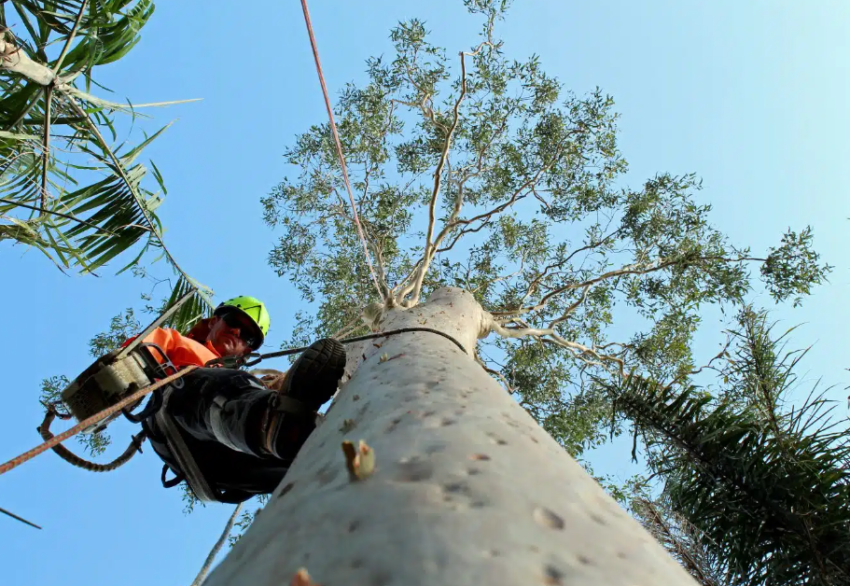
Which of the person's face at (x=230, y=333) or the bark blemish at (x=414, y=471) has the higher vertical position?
the person's face at (x=230, y=333)

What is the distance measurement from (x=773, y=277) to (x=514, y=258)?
352 cm

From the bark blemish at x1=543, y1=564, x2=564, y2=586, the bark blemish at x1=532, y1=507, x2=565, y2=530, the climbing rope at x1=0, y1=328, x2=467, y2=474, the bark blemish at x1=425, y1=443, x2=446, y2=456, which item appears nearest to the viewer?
the bark blemish at x1=543, y1=564, x2=564, y2=586

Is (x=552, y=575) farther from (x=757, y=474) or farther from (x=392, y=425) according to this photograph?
(x=757, y=474)

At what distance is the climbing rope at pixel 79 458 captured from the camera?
90.5 inches

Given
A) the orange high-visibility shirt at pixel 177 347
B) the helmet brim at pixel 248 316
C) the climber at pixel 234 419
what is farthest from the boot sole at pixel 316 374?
the helmet brim at pixel 248 316

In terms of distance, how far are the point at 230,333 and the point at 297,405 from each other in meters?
2.05

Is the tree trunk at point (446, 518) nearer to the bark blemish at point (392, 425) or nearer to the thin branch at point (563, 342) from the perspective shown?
the bark blemish at point (392, 425)

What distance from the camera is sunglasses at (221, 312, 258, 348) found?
4.06 meters

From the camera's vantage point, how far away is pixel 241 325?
4.09 metres

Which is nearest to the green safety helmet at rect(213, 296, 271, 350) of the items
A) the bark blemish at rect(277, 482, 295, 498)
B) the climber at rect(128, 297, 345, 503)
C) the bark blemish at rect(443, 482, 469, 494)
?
the climber at rect(128, 297, 345, 503)

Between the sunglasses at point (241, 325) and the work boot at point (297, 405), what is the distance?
201 cm

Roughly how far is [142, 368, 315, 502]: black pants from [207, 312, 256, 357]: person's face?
0.94m

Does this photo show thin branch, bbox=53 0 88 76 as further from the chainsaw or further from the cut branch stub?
the cut branch stub

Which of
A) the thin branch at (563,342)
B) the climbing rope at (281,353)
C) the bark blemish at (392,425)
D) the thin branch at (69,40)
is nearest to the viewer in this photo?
the bark blemish at (392,425)
